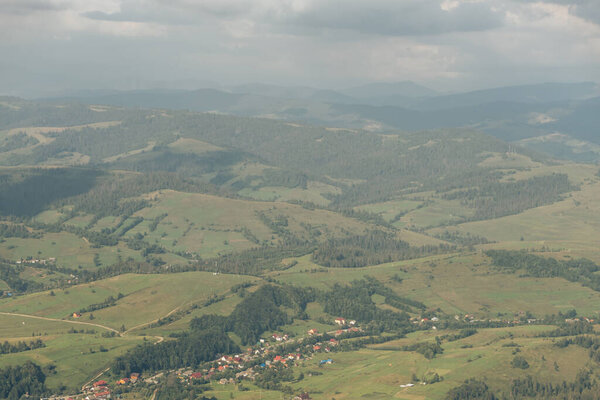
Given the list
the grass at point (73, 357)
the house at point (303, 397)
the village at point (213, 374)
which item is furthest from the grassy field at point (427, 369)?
the grass at point (73, 357)

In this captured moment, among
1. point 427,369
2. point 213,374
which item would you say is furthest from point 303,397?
point 427,369

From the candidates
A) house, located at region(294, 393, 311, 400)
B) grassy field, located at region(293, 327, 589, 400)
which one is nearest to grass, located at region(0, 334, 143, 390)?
grassy field, located at region(293, 327, 589, 400)

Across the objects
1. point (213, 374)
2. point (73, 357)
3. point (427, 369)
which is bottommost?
point (213, 374)

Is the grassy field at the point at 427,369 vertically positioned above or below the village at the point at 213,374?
above

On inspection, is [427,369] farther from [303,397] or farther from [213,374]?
[213,374]

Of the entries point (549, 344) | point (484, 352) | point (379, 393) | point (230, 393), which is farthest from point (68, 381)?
point (549, 344)

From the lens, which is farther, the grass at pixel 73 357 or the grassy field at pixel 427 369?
the grass at pixel 73 357

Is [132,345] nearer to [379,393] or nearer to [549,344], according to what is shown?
[379,393]

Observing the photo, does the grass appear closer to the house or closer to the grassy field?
the grassy field

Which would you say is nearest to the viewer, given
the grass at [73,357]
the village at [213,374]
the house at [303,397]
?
the house at [303,397]

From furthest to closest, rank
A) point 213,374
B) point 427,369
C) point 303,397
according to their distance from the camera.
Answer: point 213,374, point 427,369, point 303,397

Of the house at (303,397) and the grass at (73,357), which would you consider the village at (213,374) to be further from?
the grass at (73,357)
